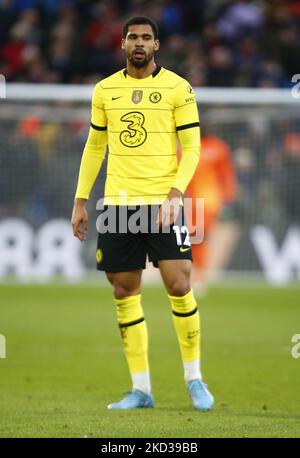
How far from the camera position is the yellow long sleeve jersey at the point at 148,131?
6.93 meters

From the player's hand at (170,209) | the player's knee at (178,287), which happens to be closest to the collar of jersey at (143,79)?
the player's hand at (170,209)

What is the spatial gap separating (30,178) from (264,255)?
3.46 m

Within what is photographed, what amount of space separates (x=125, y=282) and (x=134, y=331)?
1.07ft

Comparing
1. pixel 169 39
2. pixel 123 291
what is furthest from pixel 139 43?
pixel 169 39

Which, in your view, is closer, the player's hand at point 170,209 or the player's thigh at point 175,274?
the player's hand at point 170,209

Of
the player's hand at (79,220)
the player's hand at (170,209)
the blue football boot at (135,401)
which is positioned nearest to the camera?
the player's hand at (170,209)

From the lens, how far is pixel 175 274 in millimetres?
6926

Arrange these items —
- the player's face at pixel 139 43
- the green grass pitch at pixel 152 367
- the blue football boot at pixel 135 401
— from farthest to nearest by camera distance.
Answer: the blue football boot at pixel 135 401 → the player's face at pixel 139 43 → the green grass pitch at pixel 152 367

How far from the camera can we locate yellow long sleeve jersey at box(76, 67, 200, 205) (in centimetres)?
693

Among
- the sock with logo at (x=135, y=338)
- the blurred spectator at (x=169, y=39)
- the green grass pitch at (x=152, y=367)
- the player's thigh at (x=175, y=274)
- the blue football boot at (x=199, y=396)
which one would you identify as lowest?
the green grass pitch at (x=152, y=367)

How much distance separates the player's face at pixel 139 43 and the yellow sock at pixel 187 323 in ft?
4.67

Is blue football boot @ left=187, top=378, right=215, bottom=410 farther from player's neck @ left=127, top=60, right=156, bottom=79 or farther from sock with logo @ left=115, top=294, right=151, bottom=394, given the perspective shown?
player's neck @ left=127, top=60, right=156, bottom=79

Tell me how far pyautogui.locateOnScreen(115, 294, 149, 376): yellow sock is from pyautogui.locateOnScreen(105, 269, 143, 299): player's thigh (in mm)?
41

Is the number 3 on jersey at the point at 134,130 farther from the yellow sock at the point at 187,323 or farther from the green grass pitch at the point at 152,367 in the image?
the green grass pitch at the point at 152,367
